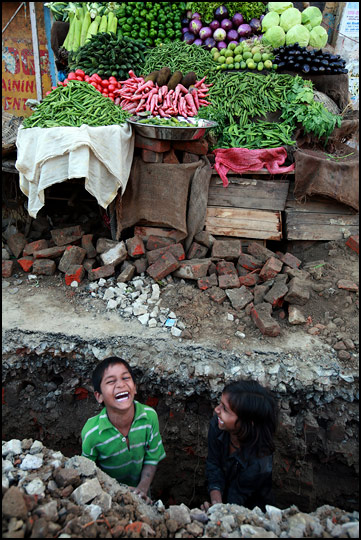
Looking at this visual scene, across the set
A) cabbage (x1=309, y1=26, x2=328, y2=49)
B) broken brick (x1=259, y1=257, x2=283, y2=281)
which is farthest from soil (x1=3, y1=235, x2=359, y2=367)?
cabbage (x1=309, y1=26, x2=328, y2=49)

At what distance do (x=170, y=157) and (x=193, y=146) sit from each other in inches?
12.3

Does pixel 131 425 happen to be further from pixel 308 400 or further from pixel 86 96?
pixel 86 96

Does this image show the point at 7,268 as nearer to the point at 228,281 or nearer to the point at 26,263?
the point at 26,263

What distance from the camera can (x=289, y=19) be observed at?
6.11 meters

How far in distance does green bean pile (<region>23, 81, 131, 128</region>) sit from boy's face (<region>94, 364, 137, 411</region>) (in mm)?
2953

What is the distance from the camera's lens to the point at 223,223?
4.98 meters

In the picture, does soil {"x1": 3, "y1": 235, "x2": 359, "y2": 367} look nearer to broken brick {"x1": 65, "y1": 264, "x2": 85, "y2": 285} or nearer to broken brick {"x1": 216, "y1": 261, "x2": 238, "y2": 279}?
broken brick {"x1": 65, "y1": 264, "x2": 85, "y2": 285}

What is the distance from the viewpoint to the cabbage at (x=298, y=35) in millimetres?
5984

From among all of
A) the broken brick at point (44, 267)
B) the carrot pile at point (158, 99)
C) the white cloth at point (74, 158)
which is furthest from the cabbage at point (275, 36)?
the broken brick at point (44, 267)

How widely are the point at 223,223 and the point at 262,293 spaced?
45.4 inches

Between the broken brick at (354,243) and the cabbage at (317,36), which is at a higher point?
the cabbage at (317,36)

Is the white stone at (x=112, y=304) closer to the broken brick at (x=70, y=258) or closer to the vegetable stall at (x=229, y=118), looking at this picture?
the broken brick at (x=70, y=258)

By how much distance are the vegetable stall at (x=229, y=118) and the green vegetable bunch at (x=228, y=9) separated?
0.04 metres

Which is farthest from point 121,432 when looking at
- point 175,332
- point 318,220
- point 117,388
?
point 318,220
